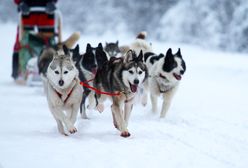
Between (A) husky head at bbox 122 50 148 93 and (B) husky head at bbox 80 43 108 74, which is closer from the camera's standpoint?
(A) husky head at bbox 122 50 148 93

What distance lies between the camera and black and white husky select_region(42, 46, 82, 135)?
3.66 m

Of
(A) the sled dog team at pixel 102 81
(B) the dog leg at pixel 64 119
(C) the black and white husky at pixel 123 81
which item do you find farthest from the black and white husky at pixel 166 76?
(B) the dog leg at pixel 64 119

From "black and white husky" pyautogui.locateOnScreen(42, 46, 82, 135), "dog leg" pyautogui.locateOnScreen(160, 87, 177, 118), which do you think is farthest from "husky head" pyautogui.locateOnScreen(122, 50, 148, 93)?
"dog leg" pyautogui.locateOnScreen(160, 87, 177, 118)

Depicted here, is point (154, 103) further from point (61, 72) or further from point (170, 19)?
point (170, 19)

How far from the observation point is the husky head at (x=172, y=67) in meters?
4.91

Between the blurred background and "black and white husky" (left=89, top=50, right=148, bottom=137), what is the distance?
11562 mm

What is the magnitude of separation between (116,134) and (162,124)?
0.76m

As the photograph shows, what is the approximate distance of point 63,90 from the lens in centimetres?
→ 374

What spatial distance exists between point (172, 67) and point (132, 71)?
127 centimetres

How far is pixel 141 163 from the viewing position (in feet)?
9.71

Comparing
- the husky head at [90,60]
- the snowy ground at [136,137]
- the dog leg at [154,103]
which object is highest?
the husky head at [90,60]

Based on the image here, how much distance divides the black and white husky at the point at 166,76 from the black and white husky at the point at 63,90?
1.41 m

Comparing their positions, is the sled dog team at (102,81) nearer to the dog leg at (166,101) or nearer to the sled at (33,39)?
the dog leg at (166,101)

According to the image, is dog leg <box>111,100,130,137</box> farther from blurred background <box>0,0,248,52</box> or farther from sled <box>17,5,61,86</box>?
blurred background <box>0,0,248,52</box>
